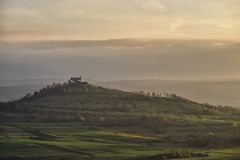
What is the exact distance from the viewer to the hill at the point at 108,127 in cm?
8269

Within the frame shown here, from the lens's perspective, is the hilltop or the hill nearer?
the hill

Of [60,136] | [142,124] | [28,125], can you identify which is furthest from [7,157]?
[142,124]

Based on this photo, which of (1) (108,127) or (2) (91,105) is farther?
(2) (91,105)

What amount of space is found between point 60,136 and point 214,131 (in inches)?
1193

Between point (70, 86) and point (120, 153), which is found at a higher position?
point (70, 86)

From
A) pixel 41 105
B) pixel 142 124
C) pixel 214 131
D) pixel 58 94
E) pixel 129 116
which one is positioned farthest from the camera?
pixel 58 94

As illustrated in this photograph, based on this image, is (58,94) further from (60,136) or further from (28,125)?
(60,136)

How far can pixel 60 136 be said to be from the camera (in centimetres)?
10025

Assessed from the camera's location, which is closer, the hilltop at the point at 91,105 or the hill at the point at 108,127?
the hill at the point at 108,127

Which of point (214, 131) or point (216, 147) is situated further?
point (214, 131)

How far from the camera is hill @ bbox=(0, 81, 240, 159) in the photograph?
82688mm

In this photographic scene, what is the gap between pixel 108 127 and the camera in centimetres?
12069

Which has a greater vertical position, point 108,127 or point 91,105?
point 91,105

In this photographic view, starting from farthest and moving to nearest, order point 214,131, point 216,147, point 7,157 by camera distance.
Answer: point 214,131 → point 216,147 → point 7,157
